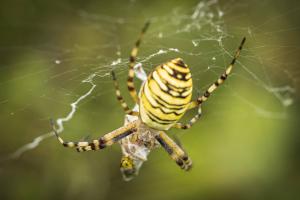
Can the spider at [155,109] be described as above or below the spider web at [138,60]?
below

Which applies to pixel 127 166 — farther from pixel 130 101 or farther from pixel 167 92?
pixel 167 92

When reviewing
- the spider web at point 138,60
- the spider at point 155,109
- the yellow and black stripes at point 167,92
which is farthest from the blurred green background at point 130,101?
the yellow and black stripes at point 167,92

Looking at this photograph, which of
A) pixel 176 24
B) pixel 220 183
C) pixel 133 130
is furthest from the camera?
pixel 176 24

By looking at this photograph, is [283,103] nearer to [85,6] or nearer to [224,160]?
[224,160]

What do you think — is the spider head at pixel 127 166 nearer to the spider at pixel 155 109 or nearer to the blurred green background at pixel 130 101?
the spider at pixel 155 109

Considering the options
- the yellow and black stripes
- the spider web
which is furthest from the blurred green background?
the yellow and black stripes

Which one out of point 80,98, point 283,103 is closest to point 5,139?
point 80,98
